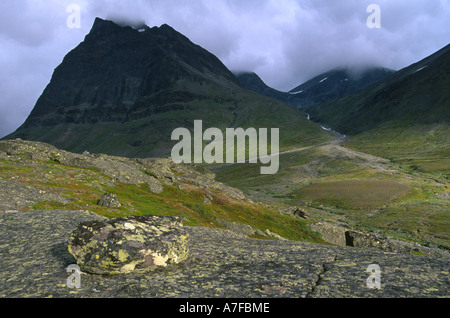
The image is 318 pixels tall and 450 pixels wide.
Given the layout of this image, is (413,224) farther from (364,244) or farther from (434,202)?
(364,244)

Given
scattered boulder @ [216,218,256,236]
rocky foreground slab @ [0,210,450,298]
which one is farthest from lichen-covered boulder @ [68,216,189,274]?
scattered boulder @ [216,218,256,236]

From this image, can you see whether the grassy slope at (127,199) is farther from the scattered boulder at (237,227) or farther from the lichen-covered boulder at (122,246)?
the lichen-covered boulder at (122,246)

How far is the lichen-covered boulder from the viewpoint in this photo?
14648 mm

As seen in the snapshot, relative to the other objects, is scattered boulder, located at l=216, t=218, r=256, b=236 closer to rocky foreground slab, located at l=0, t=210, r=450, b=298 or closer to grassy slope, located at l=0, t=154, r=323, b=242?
grassy slope, located at l=0, t=154, r=323, b=242

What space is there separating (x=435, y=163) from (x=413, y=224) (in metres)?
119

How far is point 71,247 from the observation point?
49.4 ft

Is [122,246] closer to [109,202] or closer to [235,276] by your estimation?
[235,276]

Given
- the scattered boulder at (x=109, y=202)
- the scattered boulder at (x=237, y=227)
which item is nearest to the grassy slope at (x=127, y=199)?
the scattered boulder at (x=109, y=202)

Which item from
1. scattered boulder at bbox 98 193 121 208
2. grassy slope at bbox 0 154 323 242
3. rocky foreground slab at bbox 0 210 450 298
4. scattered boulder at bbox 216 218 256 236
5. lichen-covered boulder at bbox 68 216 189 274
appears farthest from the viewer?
scattered boulder at bbox 216 218 256 236

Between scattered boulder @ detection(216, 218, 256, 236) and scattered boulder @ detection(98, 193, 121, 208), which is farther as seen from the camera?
scattered boulder @ detection(216, 218, 256, 236)

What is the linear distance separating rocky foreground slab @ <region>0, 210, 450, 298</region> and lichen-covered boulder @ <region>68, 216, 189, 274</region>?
0.50m

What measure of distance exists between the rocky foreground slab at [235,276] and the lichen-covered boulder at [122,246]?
50cm

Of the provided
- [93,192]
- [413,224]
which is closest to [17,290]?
[93,192]

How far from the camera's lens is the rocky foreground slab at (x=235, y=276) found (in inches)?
506
